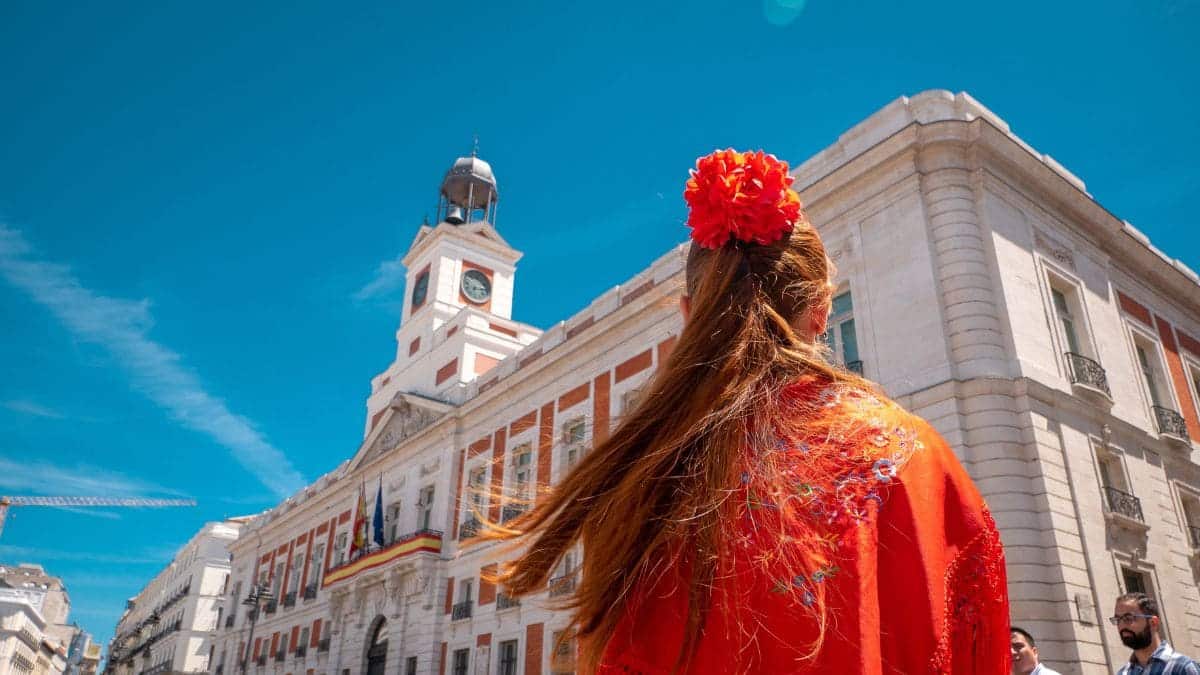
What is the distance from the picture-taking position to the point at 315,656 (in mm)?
29281

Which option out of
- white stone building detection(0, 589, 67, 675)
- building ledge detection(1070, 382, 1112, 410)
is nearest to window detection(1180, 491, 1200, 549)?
building ledge detection(1070, 382, 1112, 410)

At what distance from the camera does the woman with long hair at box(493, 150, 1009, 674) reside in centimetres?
134

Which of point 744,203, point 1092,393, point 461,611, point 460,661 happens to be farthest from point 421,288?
point 744,203

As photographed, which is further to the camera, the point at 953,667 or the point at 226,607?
the point at 226,607

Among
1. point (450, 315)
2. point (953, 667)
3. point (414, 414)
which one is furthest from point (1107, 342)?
point (450, 315)

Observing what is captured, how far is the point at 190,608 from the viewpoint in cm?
5809

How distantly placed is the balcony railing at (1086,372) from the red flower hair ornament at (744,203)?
14.3 meters

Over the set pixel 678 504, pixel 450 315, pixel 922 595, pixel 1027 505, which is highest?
pixel 450 315

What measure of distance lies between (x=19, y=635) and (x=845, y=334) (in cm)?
9433

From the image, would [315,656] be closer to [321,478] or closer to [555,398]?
[321,478]

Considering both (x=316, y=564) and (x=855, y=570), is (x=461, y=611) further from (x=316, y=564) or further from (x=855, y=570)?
(x=855, y=570)

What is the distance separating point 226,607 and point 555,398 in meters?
27.7

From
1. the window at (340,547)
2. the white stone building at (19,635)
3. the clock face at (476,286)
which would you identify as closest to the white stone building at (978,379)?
the window at (340,547)

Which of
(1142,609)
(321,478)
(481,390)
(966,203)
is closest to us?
(1142,609)
